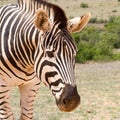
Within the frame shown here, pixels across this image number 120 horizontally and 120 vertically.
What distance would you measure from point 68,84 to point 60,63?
0.63 ft

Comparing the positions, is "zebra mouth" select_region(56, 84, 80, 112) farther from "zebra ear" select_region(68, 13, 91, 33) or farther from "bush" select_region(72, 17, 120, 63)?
"bush" select_region(72, 17, 120, 63)

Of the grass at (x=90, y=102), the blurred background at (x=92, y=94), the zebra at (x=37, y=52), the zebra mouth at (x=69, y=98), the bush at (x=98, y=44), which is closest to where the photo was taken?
the zebra mouth at (x=69, y=98)

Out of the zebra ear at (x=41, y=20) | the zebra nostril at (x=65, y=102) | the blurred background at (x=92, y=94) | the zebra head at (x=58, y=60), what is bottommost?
the blurred background at (x=92, y=94)

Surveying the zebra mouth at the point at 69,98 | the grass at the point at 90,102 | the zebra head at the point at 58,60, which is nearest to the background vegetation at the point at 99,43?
the grass at the point at 90,102

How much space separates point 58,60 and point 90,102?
6.70 metres

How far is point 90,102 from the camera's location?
1031 cm

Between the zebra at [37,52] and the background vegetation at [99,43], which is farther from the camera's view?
the background vegetation at [99,43]

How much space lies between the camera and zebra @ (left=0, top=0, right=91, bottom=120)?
3699 mm

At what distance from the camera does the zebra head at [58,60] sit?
3.63 m

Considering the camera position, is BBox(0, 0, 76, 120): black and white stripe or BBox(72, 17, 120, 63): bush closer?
BBox(0, 0, 76, 120): black and white stripe

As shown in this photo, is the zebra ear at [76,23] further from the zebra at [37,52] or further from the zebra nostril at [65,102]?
the zebra nostril at [65,102]

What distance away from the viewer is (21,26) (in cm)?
437

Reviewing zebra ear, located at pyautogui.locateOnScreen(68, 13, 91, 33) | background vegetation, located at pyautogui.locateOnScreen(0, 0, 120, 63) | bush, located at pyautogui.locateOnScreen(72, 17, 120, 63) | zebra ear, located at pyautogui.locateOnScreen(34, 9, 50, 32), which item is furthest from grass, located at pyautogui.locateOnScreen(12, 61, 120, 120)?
background vegetation, located at pyautogui.locateOnScreen(0, 0, 120, 63)

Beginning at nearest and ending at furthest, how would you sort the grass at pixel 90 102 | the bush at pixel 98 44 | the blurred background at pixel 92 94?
the grass at pixel 90 102 < the blurred background at pixel 92 94 < the bush at pixel 98 44
